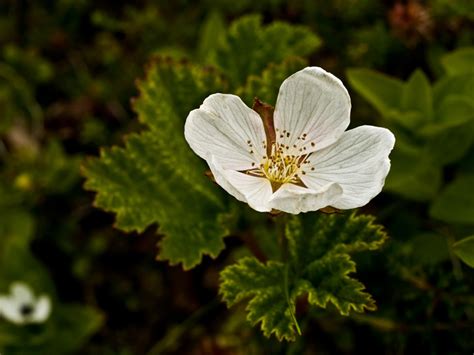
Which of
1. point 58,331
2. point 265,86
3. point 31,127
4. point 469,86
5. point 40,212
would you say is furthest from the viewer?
point 31,127

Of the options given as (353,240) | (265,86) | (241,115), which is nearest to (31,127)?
(265,86)

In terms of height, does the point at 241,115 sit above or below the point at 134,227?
above

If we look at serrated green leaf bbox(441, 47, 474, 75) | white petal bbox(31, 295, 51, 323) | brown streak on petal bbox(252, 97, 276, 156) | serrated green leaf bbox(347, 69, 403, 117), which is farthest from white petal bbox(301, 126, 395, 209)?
white petal bbox(31, 295, 51, 323)

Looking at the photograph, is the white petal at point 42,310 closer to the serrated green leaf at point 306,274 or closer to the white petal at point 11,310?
the white petal at point 11,310

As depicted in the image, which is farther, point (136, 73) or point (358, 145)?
point (136, 73)

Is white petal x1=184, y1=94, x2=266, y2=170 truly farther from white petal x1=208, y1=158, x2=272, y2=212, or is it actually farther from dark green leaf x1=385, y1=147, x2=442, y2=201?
dark green leaf x1=385, y1=147, x2=442, y2=201

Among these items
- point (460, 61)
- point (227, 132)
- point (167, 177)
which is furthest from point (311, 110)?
point (460, 61)

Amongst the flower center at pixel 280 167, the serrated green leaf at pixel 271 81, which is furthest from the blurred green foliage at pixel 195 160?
the flower center at pixel 280 167

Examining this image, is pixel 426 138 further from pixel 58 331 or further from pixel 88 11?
pixel 88 11
